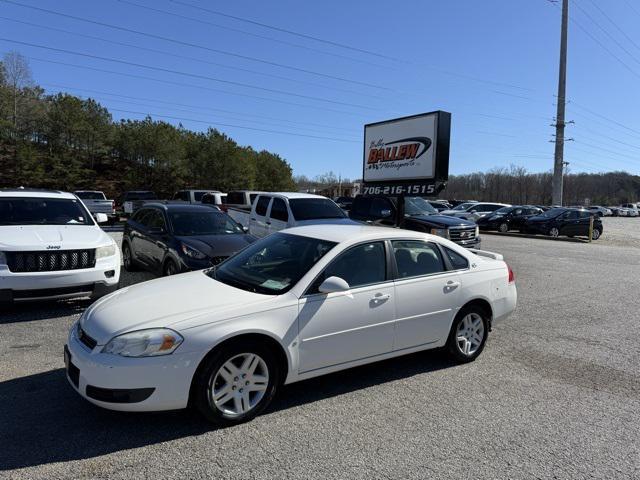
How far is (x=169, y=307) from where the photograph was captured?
145 inches

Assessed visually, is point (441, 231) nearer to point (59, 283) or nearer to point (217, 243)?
point (217, 243)

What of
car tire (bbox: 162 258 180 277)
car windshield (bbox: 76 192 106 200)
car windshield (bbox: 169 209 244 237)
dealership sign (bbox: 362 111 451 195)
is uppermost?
dealership sign (bbox: 362 111 451 195)

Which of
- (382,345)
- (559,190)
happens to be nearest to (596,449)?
(382,345)

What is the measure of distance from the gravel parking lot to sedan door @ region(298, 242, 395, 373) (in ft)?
1.34

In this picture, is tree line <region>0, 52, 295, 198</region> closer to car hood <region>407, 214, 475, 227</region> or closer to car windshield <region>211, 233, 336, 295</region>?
car hood <region>407, 214, 475, 227</region>

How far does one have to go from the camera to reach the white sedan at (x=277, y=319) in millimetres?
3344

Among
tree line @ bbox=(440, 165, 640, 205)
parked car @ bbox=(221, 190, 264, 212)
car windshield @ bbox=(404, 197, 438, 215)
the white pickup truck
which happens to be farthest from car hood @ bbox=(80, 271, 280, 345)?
tree line @ bbox=(440, 165, 640, 205)

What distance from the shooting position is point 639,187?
136625 mm

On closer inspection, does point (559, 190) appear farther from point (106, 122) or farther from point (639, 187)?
point (639, 187)

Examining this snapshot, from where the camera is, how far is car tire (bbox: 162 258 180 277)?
7.96m

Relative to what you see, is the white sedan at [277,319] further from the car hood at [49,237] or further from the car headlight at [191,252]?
the car headlight at [191,252]

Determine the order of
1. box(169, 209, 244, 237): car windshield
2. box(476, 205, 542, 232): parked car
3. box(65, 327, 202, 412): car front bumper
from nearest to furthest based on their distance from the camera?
box(65, 327, 202, 412): car front bumper, box(169, 209, 244, 237): car windshield, box(476, 205, 542, 232): parked car

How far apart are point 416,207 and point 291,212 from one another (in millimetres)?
5438

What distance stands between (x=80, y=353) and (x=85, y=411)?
0.58 m
